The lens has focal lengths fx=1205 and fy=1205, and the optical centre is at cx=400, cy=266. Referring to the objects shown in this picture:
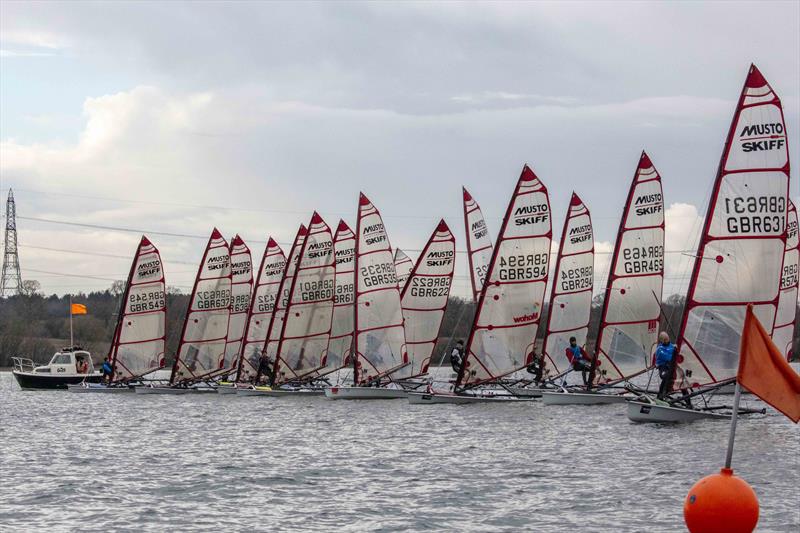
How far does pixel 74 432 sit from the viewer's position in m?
35.3

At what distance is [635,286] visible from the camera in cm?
4131

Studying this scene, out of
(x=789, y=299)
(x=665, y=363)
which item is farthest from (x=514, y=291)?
(x=665, y=363)

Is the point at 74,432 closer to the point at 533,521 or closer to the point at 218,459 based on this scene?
the point at 218,459

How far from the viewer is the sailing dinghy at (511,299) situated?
137 ft

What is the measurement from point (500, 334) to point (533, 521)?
906 inches

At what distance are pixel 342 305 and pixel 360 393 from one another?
243 inches

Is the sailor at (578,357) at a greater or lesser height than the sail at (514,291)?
lesser

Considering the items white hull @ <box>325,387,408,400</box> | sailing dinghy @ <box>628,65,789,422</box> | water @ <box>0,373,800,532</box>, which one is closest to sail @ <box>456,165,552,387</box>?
water @ <box>0,373,800,532</box>

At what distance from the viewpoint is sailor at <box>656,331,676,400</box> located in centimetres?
3241

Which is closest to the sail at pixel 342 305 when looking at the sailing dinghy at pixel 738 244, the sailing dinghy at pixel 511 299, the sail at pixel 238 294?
the sailing dinghy at pixel 511 299

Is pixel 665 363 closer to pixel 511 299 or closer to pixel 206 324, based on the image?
pixel 511 299

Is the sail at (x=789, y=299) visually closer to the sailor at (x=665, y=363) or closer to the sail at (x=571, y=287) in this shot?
the sailor at (x=665, y=363)

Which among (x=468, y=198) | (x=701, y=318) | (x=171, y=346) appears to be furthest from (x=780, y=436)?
(x=171, y=346)

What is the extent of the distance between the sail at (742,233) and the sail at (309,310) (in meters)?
20.9
